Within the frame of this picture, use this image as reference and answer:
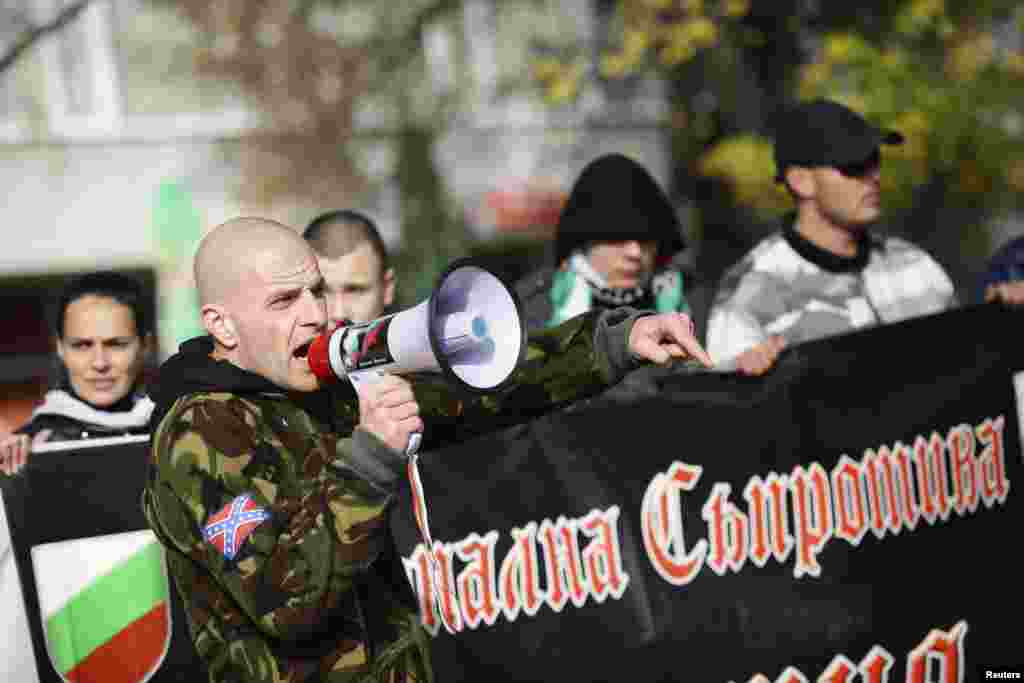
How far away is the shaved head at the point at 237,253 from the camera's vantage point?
9.28 ft

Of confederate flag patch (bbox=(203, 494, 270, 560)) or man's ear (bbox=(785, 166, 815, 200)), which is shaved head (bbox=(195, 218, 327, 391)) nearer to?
confederate flag patch (bbox=(203, 494, 270, 560))

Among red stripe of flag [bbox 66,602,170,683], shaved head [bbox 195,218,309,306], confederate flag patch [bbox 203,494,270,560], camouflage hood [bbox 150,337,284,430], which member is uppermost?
shaved head [bbox 195,218,309,306]

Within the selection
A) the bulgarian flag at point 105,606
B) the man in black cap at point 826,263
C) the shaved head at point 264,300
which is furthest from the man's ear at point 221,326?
the man in black cap at point 826,263

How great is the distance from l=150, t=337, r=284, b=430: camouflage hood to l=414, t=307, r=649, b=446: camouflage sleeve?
529mm

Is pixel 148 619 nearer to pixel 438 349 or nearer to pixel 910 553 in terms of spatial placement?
pixel 438 349

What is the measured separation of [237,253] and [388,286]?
2111 mm

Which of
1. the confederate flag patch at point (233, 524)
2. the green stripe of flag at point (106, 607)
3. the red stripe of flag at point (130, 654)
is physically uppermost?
the confederate flag patch at point (233, 524)

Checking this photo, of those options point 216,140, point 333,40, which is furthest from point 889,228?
point 216,140

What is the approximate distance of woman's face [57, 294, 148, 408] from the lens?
13.9 ft

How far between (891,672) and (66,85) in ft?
39.9

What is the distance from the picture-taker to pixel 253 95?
14336mm

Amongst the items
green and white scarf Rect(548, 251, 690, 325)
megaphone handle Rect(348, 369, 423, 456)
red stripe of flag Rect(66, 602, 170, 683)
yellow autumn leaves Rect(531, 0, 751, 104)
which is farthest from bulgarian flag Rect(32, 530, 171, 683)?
yellow autumn leaves Rect(531, 0, 751, 104)

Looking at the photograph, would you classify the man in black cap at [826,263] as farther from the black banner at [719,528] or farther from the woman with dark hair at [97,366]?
the woman with dark hair at [97,366]

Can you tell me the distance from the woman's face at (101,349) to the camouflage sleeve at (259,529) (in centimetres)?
148
